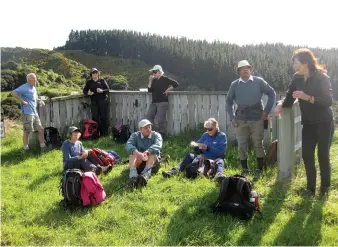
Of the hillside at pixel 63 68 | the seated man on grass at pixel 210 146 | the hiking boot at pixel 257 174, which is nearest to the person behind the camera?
the hiking boot at pixel 257 174

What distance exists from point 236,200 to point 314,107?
5.26 ft

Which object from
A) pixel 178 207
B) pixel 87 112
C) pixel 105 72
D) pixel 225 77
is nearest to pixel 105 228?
pixel 178 207

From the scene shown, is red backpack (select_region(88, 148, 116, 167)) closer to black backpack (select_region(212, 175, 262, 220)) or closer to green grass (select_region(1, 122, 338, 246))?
green grass (select_region(1, 122, 338, 246))

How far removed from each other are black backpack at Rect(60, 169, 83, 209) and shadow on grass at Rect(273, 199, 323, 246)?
2663 millimetres

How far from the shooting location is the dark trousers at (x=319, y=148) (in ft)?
15.8

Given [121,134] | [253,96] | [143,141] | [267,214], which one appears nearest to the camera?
[267,214]

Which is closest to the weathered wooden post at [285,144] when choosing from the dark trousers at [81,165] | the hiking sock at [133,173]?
the hiking sock at [133,173]

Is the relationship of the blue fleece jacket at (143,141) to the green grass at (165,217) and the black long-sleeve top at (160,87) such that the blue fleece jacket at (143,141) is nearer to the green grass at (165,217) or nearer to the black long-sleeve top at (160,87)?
the green grass at (165,217)

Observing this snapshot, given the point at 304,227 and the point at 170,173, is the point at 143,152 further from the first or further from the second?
the point at 304,227

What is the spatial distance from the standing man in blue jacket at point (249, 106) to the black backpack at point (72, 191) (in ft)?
9.00

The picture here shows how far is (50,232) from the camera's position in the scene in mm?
4367

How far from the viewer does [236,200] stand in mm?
4633

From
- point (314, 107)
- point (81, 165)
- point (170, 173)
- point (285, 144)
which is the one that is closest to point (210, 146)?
point (170, 173)

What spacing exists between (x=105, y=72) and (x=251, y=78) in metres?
78.3
